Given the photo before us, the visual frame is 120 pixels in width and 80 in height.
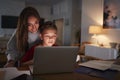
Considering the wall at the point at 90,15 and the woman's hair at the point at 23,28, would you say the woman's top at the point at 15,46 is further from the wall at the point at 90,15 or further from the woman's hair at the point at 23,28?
the wall at the point at 90,15

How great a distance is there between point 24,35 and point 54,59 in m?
0.40

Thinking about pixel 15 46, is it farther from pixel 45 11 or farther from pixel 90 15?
pixel 45 11

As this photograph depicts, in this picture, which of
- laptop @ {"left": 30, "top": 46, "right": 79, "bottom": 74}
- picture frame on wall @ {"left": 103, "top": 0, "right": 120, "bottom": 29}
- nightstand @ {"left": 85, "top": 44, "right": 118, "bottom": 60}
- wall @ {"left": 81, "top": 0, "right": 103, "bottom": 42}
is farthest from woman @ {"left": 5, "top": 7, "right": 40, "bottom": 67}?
wall @ {"left": 81, "top": 0, "right": 103, "bottom": 42}

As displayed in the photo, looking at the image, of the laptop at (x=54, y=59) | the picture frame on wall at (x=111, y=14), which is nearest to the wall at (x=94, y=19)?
the picture frame on wall at (x=111, y=14)

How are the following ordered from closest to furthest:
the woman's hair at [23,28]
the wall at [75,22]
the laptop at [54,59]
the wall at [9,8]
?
the laptop at [54,59], the woman's hair at [23,28], the wall at [75,22], the wall at [9,8]

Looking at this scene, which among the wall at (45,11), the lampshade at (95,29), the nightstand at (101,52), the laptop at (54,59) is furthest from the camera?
the wall at (45,11)

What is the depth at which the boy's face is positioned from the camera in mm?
1299

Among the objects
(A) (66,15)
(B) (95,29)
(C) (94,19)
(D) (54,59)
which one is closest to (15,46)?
(D) (54,59)

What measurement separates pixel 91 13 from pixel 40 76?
16.7 feet

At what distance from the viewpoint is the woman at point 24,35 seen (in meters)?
1.30

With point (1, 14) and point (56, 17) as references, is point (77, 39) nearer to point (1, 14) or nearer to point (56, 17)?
point (56, 17)

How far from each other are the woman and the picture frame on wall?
3832 millimetres

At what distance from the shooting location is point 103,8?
17.7ft

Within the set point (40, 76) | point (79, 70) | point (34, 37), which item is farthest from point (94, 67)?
point (34, 37)
